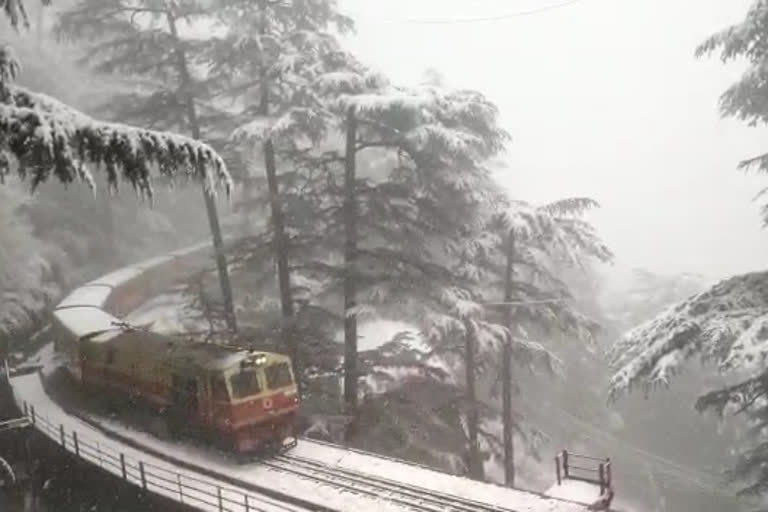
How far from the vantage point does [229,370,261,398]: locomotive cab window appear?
13.9m

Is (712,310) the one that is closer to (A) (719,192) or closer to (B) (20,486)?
(B) (20,486)

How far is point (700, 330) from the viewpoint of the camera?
10.8 meters

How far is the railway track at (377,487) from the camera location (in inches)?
466

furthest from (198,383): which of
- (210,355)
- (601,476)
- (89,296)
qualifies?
(89,296)

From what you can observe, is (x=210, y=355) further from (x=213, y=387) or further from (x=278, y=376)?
(x=278, y=376)

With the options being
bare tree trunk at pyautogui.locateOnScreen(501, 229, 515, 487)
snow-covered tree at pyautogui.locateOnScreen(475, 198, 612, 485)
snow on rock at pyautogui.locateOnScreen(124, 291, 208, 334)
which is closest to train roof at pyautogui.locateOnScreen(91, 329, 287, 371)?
snow-covered tree at pyautogui.locateOnScreen(475, 198, 612, 485)

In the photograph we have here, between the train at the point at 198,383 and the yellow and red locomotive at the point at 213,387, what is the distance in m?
0.02

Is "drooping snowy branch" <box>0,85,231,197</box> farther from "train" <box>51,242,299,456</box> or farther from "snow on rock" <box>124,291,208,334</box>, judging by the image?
"snow on rock" <box>124,291,208,334</box>

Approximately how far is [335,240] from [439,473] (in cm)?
651

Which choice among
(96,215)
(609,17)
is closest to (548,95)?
(609,17)

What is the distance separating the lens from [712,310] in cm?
1101

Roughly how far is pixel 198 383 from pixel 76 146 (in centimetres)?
946

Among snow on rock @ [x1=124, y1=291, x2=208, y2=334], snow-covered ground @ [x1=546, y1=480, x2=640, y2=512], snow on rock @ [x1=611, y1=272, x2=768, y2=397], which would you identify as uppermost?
snow on rock @ [x1=611, y1=272, x2=768, y2=397]

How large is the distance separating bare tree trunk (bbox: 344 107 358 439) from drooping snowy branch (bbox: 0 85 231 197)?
30.9ft
